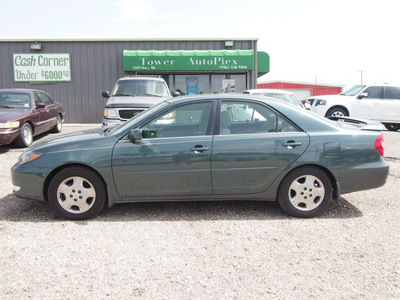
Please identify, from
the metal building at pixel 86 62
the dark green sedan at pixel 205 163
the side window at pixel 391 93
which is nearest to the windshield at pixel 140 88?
the dark green sedan at pixel 205 163

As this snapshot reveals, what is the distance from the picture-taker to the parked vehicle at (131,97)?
8.72 metres

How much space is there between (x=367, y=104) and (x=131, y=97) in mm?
8744

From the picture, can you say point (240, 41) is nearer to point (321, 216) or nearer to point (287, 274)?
point (321, 216)

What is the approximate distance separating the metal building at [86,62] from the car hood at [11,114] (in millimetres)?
8532

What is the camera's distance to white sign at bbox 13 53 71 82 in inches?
696

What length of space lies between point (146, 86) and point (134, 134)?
6.23m

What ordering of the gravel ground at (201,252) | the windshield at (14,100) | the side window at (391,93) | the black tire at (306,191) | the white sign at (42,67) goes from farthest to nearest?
the white sign at (42,67), the side window at (391,93), the windshield at (14,100), the black tire at (306,191), the gravel ground at (201,252)

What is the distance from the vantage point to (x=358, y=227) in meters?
3.95

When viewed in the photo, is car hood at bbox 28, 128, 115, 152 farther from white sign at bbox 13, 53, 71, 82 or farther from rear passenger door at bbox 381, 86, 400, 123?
white sign at bbox 13, 53, 71, 82

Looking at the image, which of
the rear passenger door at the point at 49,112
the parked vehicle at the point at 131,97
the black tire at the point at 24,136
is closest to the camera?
the parked vehicle at the point at 131,97

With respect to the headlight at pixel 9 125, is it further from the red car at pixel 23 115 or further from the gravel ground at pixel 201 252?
the gravel ground at pixel 201 252

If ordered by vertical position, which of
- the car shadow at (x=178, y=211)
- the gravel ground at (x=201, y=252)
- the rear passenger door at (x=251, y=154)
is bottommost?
the gravel ground at (x=201, y=252)

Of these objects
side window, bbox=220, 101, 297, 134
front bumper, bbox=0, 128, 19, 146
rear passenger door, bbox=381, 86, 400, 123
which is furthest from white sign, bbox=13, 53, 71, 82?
side window, bbox=220, 101, 297, 134

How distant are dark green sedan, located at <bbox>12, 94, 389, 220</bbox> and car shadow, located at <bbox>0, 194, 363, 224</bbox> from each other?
0.75 ft
